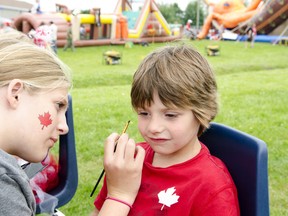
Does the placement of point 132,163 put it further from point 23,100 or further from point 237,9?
point 237,9

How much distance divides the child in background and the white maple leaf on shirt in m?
0.41

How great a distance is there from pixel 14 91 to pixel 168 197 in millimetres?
631

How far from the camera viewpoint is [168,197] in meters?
1.43

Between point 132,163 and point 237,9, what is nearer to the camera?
point 132,163

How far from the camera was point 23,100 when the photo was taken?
1.09m

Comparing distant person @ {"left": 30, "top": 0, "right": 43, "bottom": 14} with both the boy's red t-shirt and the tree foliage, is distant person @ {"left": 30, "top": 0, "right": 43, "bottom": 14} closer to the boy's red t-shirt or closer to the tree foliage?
the boy's red t-shirt

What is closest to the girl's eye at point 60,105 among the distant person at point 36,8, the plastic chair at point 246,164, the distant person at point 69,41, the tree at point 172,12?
the plastic chair at point 246,164

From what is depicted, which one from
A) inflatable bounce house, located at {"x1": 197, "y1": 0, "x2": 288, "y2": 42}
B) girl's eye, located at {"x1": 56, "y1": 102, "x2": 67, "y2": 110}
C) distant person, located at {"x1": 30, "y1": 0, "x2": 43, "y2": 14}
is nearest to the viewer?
girl's eye, located at {"x1": 56, "y1": 102, "x2": 67, "y2": 110}

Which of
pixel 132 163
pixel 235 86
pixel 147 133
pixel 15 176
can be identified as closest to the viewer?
pixel 15 176

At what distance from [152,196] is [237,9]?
26172mm

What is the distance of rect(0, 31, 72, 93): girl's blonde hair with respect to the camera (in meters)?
1.09

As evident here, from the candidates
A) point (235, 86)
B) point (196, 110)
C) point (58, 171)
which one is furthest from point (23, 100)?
point (235, 86)

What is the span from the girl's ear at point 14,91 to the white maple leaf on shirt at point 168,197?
2.00ft

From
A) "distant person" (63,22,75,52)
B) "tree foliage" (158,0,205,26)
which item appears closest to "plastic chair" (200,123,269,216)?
"distant person" (63,22,75,52)
